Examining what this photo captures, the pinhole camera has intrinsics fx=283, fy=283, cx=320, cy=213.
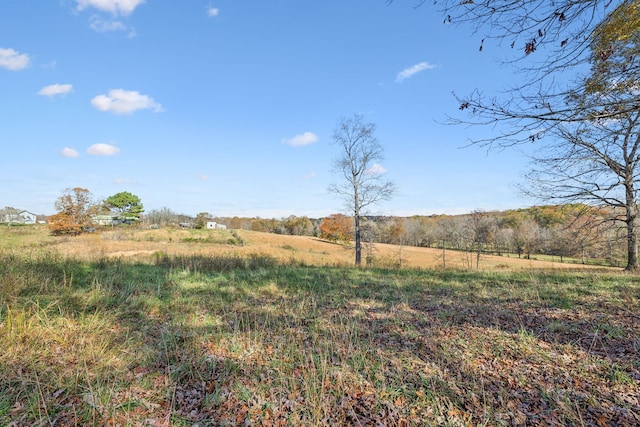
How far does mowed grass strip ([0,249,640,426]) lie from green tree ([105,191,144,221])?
245 feet

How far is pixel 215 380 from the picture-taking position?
3379 mm

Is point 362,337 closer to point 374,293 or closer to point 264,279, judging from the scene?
point 374,293

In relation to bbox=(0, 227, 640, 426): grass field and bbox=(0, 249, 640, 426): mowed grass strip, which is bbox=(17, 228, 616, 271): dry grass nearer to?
bbox=(0, 227, 640, 426): grass field

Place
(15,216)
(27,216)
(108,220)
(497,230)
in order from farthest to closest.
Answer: (27,216), (15,216), (108,220), (497,230)

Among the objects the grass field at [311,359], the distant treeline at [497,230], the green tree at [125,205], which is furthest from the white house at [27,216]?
the grass field at [311,359]

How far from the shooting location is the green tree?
68562mm

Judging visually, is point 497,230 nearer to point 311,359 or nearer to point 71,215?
point 311,359

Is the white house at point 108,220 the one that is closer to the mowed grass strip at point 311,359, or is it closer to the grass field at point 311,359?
the grass field at point 311,359

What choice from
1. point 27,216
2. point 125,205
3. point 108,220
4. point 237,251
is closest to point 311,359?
point 237,251

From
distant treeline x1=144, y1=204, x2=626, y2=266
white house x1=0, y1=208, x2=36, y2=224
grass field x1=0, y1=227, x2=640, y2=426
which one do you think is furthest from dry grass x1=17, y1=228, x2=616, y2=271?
white house x1=0, y1=208, x2=36, y2=224

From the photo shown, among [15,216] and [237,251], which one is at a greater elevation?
[15,216]

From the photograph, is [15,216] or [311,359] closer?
[311,359]

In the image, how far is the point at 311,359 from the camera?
353 centimetres

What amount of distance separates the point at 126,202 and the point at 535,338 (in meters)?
85.2
